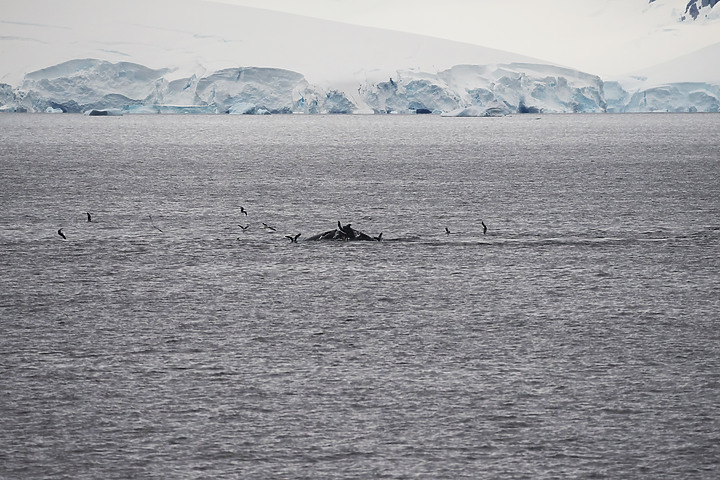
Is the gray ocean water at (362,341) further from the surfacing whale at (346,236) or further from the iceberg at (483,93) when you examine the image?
the iceberg at (483,93)

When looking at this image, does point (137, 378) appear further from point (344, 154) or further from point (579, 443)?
point (344, 154)

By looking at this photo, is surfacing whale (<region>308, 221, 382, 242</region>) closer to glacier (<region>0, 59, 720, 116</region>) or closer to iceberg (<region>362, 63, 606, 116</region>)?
glacier (<region>0, 59, 720, 116</region>)

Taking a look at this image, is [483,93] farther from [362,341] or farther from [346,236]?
[362,341]

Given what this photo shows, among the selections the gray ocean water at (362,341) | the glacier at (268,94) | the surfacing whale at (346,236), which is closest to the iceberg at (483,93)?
the glacier at (268,94)

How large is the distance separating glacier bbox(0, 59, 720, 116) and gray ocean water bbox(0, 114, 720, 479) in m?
118

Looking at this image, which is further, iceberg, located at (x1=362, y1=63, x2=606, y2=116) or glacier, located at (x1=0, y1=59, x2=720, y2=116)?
iceberg, located at (x1=362, y1=63, x2=606, y2=116)

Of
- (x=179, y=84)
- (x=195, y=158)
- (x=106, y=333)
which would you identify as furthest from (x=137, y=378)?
(x=179, y=84)

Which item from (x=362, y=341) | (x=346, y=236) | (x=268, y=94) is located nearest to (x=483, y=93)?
(x=268, y=94)

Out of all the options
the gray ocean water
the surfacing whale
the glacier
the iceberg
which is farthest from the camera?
the iceberg

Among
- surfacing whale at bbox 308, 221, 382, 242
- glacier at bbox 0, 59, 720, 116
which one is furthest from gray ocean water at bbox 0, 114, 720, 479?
glacier at bbox 0, 59, 720, 116

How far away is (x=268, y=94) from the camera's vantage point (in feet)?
529

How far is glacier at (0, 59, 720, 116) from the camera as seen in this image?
6132 inches

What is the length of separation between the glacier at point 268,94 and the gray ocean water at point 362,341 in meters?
118

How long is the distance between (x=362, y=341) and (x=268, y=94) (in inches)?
5779
